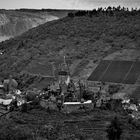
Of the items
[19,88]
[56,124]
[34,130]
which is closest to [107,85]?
[19,88]

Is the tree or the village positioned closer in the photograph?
the tree

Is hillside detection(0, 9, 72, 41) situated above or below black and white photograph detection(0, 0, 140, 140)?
above

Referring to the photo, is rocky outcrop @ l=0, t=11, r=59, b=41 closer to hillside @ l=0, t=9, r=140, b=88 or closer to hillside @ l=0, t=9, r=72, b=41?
hillside @ l=0, t=9, r=72, b=41

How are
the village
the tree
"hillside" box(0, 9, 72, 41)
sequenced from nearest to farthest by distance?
the tree, the village, "hillside" box(0, 9, 72, 41)

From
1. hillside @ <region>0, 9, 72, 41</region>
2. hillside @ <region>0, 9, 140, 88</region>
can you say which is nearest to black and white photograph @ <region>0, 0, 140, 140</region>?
hillside @ <region>0, 9, 140, 88</region>

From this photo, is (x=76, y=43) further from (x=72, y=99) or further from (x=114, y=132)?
(x=114, y=132)

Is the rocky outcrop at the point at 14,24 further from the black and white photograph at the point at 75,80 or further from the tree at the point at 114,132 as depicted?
the tree at the point at 114,132

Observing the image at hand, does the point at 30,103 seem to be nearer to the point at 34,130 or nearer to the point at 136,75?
the point at 34,130

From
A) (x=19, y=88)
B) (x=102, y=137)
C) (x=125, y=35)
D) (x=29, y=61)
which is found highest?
(x=125, y=35)

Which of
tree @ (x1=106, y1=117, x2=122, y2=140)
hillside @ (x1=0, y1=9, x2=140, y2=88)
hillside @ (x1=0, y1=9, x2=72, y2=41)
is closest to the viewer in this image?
tree @ (x1=106, y1=117, x2=122, y2=140)
